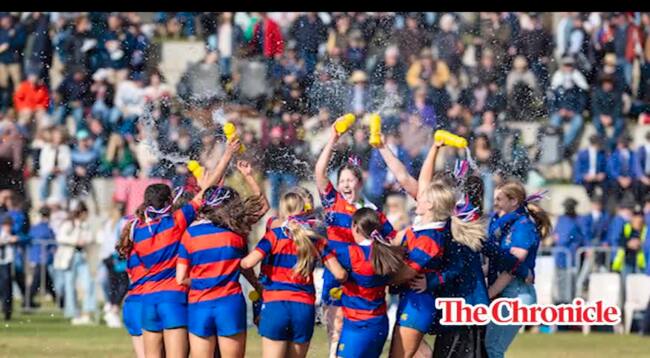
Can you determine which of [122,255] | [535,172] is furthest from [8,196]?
[122,255]

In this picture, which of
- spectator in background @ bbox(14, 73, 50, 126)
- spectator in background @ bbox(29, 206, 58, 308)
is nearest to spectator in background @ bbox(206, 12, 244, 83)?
spectator in background @ bbox(14, 73, 50, 126)

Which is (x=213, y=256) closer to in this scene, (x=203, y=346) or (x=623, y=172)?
(x=203, y=346)

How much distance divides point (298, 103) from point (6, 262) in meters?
3.67

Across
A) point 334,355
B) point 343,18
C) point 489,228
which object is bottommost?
point 334,355

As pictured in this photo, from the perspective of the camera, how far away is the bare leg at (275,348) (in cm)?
1173

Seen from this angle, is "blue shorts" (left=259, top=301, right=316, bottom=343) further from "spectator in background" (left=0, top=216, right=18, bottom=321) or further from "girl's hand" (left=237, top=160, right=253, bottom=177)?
"spectator in background" (left=0, top=216, right=18, bottom=321)

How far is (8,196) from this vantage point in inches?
757

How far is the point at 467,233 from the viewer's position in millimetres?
11898

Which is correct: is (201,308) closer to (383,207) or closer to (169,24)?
(383,207)

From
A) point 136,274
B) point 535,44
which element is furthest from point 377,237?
point 535,44

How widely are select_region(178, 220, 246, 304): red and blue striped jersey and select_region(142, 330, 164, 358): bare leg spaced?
0.57 meters

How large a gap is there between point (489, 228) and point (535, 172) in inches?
215

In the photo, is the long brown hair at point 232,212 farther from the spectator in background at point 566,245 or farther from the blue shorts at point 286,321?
the spectator in background at point 566,245

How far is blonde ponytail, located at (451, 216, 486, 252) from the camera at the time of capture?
1189 centimetres
